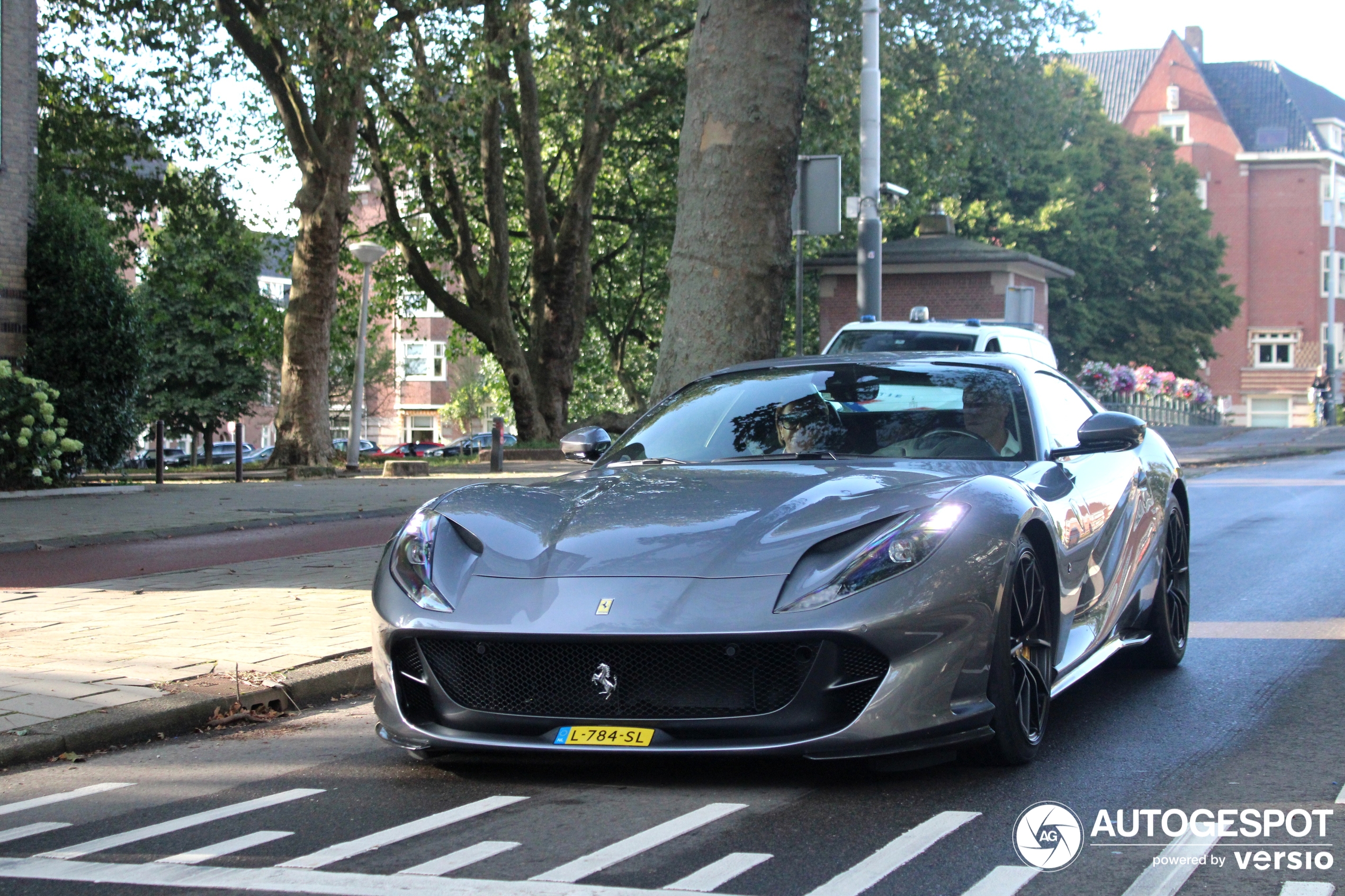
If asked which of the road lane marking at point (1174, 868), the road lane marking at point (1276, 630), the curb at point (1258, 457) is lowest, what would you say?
the road lane marking at point (1174, 868)

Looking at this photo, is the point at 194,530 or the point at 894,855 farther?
the point at 194,530

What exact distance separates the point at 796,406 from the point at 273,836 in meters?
2.55

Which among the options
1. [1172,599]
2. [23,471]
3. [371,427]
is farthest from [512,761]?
[371,427]

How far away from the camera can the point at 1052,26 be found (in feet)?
92.8

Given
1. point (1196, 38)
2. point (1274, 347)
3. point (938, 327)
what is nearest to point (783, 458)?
point (938, 327)

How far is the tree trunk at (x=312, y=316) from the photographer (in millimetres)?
23250

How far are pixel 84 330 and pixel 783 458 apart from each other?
14813 mm

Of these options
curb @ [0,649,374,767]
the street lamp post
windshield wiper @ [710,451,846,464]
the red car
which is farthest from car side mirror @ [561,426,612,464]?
the red car

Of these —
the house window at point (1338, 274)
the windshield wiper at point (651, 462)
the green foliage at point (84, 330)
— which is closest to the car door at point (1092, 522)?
the windshield wiper at point (651, 462)

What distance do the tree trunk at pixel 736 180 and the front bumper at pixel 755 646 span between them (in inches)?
260

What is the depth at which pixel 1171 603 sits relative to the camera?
21.4 ft

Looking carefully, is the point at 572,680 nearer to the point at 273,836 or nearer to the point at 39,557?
the point at 273,836

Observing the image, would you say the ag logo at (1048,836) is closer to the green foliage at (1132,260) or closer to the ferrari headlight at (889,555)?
Answer: the ferrari headlight at (889,555)

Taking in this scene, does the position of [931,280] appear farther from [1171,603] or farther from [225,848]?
[225,848]
